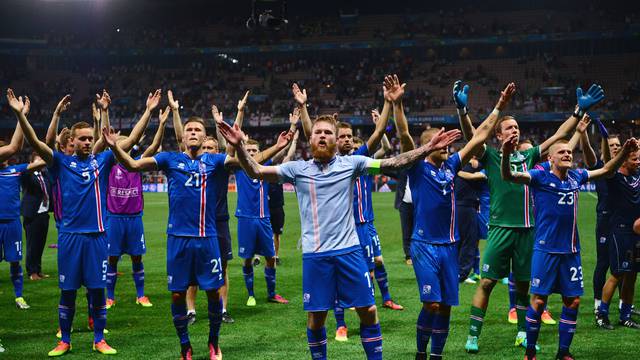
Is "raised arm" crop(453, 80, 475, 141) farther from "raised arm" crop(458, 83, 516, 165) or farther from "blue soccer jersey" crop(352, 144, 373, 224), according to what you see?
"blue soccer jersey" crop(352, 144, 373, 224)

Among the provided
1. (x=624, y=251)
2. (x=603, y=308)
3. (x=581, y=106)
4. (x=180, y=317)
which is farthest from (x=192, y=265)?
(x=624, y=251)

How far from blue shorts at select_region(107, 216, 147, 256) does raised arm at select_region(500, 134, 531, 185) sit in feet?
19.1

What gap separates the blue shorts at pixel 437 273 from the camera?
6191 millimetres

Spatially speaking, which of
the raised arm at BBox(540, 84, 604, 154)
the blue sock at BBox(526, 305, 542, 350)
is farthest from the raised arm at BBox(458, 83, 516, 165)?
the blue sock at BBox(526, 305, 542, 350)

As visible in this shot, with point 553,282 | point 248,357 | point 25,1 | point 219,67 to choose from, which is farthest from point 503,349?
point 25,1

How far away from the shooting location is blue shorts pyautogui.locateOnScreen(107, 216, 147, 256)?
9805mm

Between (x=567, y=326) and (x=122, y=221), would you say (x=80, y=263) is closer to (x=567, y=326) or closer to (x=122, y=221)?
(x=122, y=221)

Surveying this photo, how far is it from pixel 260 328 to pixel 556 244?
156 inches

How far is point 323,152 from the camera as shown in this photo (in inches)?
218

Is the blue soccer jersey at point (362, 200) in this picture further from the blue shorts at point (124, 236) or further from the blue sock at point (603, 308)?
the blue shorts at point (124, 236)

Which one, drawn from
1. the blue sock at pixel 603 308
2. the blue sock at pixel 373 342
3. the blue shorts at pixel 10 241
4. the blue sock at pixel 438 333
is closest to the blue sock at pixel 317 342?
the blue sock at pixel 373 342

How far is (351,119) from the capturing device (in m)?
50.6

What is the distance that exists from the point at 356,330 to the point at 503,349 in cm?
189

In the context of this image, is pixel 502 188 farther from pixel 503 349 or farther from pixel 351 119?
pixel 351 119
